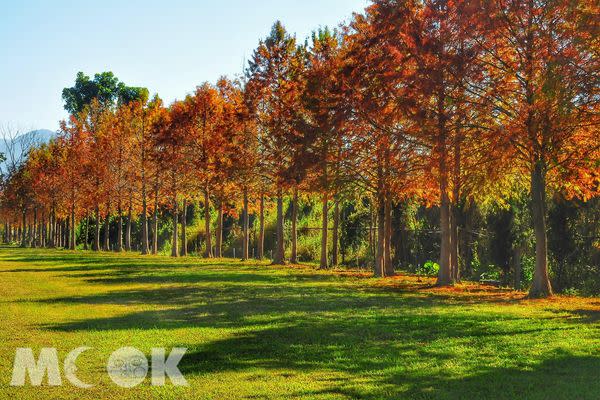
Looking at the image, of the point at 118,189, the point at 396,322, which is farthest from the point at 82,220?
the point at 396,322

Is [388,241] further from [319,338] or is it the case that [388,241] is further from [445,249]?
[319,338]

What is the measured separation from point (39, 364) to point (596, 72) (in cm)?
1642

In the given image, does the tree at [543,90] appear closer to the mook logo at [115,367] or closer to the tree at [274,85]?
the mook logo at [115,367]

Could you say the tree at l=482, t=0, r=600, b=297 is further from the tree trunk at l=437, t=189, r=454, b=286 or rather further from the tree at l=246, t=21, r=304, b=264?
the tree at l=246, t=21, r=304, b=264

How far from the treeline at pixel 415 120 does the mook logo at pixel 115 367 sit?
12.3 m

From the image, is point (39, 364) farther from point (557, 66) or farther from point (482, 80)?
point (482, 80)

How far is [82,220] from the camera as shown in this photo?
78312 millimetres

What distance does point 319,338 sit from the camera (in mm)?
13680

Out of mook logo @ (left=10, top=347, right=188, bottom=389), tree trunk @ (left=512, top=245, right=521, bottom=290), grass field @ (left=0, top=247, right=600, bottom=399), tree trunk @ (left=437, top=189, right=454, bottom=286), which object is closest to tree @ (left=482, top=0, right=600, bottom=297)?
tree trunk @ (left=437, top=189, right=454, bottom=286)


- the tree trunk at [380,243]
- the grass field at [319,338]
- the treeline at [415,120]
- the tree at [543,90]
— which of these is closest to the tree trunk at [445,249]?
the treeline at [415,120]

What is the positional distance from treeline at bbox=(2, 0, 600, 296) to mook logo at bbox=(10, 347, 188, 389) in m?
12.3

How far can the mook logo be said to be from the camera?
9852 millimetres

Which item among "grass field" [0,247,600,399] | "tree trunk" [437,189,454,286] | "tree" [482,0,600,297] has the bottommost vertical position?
"grass field" [0,247,600,399]

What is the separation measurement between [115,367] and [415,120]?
15995 millimetres
